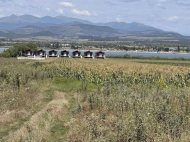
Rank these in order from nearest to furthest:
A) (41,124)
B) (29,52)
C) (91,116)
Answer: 1. (91,116)
2. (41,124)
3. (29,52)

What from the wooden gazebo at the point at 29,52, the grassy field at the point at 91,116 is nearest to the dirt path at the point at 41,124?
the grassy field at the point at 91,116

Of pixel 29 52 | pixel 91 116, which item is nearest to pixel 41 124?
pixel 91 116

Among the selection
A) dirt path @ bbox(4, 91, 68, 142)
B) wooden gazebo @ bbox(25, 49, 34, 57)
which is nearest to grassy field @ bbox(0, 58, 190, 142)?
dirt path @ bbox(4, 91, 68, 142)

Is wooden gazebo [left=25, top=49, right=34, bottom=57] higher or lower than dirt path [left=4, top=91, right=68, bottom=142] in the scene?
higher

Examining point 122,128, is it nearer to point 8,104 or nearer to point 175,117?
point 175,117

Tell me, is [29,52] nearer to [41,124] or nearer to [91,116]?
[41,124]

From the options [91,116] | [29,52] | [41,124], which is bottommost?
[41,124]

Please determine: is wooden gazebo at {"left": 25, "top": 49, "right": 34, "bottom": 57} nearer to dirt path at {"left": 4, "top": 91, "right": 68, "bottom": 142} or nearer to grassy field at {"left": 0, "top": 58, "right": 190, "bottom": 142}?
grassy field at {"left": 0, "top": 58, "right": 190, "bottom": 142}

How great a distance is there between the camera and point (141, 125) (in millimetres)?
10961

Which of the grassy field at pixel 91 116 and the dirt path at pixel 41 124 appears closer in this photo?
the grassy field at pixel 91 116

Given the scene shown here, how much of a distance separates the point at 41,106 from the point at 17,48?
7800 centimetres

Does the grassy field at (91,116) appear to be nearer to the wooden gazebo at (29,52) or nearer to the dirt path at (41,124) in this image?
the dirt path at (41,124)

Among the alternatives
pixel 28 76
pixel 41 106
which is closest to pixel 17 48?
pixel 28 76

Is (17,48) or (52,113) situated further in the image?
(17,48)
